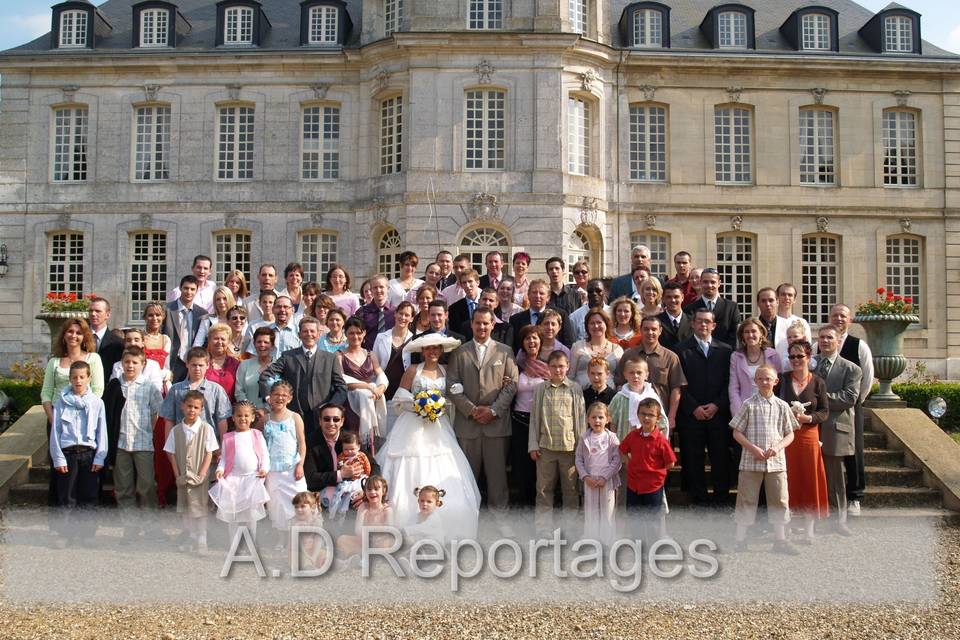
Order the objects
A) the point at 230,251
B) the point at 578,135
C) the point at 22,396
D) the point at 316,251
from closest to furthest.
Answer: the point at 22,396 < the point at 578,135 < the point at 316,251 < the point at 230,251

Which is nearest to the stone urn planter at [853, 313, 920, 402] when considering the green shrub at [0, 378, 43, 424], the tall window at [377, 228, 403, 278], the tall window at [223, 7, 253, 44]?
the green shrub at [0, 378, 43, 424]

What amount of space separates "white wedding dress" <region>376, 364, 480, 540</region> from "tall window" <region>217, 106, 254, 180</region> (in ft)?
47.9

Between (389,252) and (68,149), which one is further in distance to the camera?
(68,149)

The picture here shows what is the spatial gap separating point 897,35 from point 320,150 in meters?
14.0

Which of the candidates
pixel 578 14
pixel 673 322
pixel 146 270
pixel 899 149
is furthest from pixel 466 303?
pixel 899 149

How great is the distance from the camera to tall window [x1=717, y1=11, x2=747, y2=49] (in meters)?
21.0

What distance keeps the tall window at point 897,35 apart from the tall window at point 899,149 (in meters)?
1.51

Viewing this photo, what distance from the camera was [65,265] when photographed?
20562mm

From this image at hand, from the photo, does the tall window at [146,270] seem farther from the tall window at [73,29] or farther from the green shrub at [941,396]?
the green shrub at [941,396]

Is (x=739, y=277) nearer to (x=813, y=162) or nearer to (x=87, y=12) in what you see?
(x=813, y=162)

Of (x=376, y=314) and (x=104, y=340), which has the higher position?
(x=376, y=314)

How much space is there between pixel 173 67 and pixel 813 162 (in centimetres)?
1511

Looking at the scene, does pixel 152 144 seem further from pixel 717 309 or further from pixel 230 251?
pixel 717 309

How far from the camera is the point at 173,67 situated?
66.9 feet
